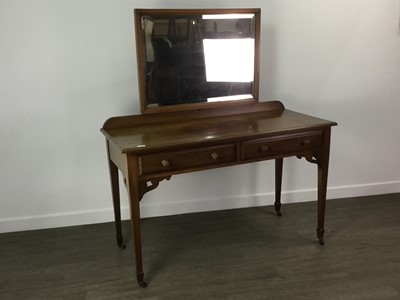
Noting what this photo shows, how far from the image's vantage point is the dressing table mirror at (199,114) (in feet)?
5.69

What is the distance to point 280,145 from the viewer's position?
192 cm

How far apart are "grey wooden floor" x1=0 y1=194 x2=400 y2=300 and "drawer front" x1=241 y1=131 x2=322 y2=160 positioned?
1.94 ft

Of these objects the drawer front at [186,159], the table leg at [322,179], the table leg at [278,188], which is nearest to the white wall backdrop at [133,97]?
the table leg at [278,188]

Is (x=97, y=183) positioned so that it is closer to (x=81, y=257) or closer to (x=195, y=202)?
(x=81, y=257)

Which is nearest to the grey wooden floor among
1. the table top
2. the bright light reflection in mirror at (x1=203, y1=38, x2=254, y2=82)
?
the table top

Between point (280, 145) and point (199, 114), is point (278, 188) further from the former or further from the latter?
point (199, 114)

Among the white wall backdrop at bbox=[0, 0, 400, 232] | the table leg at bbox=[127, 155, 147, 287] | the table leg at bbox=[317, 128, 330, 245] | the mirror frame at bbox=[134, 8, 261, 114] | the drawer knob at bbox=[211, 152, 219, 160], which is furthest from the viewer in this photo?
the white wall backdrop at bbox=[0, 0, 400, 232]

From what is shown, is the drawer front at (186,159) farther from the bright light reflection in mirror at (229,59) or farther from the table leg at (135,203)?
the bright light reflection in mirror at (229,59)

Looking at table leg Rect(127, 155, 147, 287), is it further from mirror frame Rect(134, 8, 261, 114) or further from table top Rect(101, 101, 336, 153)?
mirror frame Rect(134, 8, 261, 114)

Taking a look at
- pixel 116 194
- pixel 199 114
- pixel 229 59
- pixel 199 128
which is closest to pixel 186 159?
pixel 199 128

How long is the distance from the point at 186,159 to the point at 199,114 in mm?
474

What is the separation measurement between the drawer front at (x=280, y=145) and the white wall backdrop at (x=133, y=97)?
59cm

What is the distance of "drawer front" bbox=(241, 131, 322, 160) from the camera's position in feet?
6.09

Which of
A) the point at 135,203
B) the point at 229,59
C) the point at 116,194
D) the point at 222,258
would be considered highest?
the point at 229,59
